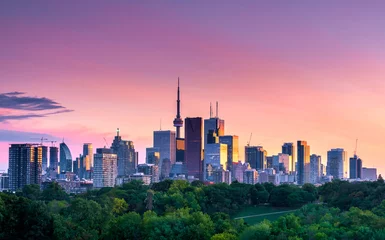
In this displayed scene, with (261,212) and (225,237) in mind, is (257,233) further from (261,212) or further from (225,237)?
(261,212)

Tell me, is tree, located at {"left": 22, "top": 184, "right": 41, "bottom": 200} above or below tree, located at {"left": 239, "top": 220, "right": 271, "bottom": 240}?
above

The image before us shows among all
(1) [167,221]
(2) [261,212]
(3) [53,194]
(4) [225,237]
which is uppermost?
(3) [53,194]

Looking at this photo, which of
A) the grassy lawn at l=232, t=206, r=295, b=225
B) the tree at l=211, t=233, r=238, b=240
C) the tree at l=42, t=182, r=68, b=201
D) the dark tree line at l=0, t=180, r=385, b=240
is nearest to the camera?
the tree at l=211, t=233, r=238, b=240

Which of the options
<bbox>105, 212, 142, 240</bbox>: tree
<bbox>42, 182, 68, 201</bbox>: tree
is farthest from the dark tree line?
<bbox>42, 182, 68, 201</bbox>: tree

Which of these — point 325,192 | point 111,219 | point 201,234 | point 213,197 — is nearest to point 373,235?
point 201,234

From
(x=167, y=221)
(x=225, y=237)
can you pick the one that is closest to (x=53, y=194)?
(x=167, y=221)

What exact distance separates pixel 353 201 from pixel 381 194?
12.5 feet

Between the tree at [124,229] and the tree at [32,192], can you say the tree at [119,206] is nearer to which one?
the tree at [124,229]

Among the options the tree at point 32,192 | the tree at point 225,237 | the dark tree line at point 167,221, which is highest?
the tree at point 32,192

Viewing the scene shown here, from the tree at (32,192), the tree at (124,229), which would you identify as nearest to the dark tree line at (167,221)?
the tree at (124,229)

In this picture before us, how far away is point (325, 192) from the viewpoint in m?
99.6

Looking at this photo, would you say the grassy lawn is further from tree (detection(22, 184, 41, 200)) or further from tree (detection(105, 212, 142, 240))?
tree (detection(22, 184, 41, 200))

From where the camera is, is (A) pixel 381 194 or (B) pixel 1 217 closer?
(B) pixel 1 217

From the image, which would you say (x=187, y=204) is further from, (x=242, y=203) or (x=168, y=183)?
(x=168, y=183)
